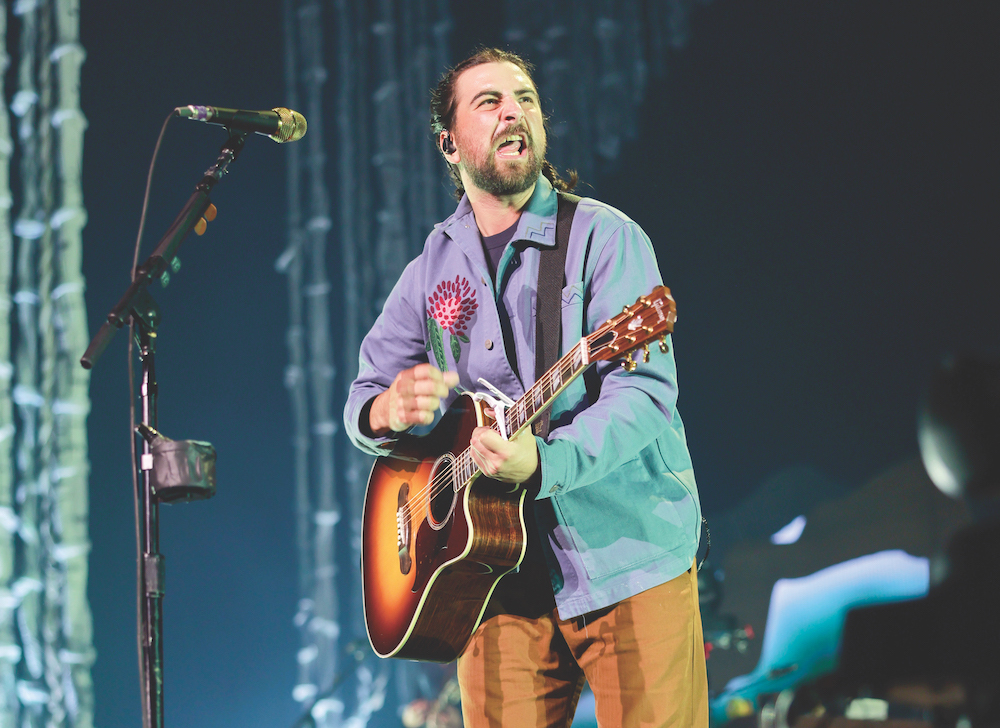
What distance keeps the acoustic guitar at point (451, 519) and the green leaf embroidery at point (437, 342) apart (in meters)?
0.12

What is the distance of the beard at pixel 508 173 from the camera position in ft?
6.74

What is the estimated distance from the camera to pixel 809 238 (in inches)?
166

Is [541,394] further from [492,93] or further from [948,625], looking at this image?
[948,625]

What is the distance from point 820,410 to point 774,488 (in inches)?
17.5

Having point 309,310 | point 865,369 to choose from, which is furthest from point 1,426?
point 865,369

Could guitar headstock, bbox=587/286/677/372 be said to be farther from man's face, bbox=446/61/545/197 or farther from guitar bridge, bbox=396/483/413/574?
guitar bridge, bbox=396/483/413/574

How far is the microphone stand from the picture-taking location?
5.85 feet

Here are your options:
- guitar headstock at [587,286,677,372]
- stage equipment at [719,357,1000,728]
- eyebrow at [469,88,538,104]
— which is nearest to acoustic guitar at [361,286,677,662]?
guitar headstock at [587,286,677,372]

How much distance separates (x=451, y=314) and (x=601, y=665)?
82cm

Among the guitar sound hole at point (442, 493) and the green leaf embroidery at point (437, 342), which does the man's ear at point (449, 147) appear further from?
the guitar sound hole at point (442, 493)

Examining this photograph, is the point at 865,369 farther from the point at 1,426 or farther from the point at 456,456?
the point at 1,426

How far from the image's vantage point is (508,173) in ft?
6.74

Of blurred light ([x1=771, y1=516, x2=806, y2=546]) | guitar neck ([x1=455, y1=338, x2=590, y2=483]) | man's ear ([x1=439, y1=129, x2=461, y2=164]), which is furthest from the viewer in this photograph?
blurred light ([x1=771, y1=516, x2=806, y2=546])

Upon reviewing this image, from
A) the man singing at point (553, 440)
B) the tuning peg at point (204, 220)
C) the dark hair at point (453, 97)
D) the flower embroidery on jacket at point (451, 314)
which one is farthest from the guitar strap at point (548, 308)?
the tuning peg at point (204, 220)
